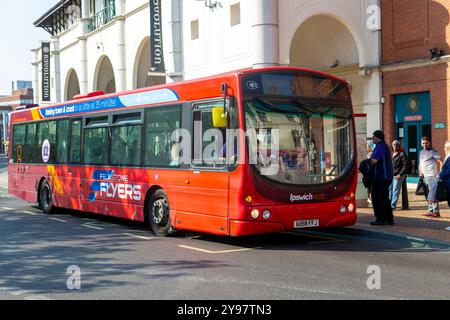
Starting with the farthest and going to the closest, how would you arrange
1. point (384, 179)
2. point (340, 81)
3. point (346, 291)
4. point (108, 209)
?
point (108, 209)
point (384, 179)
point (340, 81)
point (346, 291)

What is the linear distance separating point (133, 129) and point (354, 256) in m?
5.23

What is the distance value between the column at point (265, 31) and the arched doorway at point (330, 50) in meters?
3.18

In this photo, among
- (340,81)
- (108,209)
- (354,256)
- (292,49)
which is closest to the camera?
(354,256)

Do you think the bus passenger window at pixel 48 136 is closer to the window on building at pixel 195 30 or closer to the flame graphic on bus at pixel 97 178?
the flame graphic on bus at pixel 97 178

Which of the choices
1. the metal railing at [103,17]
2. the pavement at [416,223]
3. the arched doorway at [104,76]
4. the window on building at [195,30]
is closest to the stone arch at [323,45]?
the window on building at [195,30]

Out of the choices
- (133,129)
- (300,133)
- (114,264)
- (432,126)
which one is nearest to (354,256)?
(300,133)

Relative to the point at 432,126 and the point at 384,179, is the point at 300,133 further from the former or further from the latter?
the point at 432,126

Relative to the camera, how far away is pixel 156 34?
84.6ft

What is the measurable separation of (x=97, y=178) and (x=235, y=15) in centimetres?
1087

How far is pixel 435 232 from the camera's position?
10633 millimetres

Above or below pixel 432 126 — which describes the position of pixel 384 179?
below

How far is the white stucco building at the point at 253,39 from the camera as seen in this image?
19891 millimetres

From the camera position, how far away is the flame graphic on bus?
1254cm

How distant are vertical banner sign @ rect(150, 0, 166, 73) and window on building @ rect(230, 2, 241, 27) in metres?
5.09
